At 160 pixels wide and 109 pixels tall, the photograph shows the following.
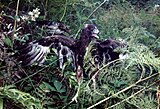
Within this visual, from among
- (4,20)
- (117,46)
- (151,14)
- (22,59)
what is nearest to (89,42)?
(117,46)

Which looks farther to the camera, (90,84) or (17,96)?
(90,84)

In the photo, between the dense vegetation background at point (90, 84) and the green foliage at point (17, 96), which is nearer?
the green foliage at point (17, 96)

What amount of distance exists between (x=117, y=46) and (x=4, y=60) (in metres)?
0.39

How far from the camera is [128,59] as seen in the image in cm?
112

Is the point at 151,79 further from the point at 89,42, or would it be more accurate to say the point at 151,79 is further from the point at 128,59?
the point at 89,42

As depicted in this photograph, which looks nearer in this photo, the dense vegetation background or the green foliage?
the green foliage

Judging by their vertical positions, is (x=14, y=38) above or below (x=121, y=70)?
above

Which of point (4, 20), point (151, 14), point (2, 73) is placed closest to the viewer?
point (2, 73)

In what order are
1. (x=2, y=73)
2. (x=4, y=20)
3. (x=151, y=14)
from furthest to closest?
(x=151, y=14), (x=4, y=20), (x=2, y=73)

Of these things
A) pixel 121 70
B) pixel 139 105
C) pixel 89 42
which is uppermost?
pixel 89 42

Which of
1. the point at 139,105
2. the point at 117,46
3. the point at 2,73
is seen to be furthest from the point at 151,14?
the point at 2,73

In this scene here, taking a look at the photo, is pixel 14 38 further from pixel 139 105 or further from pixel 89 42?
pixel 139 105

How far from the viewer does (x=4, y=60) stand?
3.64 ft

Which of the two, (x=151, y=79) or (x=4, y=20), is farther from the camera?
(x=4, y=20)
